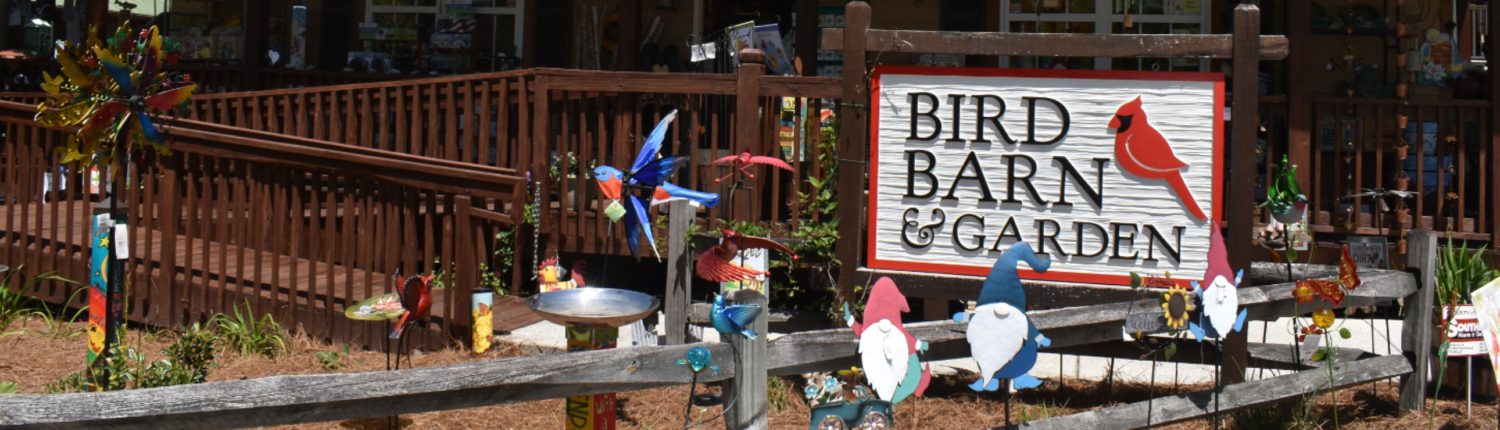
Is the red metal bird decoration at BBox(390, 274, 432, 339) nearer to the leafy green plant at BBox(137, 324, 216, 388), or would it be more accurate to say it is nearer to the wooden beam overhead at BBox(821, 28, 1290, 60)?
the leafy green plant at BBox(137, 324, 216, 388)

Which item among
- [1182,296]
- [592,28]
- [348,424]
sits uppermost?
[592,28]

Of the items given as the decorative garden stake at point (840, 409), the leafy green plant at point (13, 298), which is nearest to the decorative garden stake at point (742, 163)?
the decorative garden stake at point (840, 409)

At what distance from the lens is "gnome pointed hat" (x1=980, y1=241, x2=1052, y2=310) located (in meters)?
4.36

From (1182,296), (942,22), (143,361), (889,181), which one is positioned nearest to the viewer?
(1182,296)

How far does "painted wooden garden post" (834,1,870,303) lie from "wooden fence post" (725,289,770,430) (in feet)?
4.61

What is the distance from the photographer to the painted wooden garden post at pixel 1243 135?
215 inches

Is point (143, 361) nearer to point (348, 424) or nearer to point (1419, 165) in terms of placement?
point (348, 424)

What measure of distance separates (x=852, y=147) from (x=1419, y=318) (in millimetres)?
2629

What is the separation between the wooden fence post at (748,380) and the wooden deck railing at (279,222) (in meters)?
2.47

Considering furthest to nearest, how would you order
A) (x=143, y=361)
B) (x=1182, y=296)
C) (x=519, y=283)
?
1. (x=519, y=283)
2. (x=143, y=361)
3. (x=1182, y=296)

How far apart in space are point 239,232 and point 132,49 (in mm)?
1906

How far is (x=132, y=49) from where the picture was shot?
533 centimetres

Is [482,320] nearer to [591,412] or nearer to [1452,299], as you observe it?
[591,412]

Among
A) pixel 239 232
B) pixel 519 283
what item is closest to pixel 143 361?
pixel 239 232
